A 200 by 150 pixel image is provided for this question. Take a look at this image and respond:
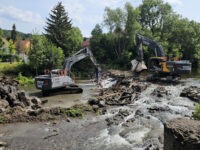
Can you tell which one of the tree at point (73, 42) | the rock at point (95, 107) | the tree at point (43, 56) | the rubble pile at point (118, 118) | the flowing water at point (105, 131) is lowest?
the flowing water at point (105, 131)

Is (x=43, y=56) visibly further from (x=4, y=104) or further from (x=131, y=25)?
→ (x=4, y=104)

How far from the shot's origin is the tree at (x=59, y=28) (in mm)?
44031

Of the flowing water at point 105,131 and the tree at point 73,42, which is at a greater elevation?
the tree at point 73,42

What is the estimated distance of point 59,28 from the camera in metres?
45.2

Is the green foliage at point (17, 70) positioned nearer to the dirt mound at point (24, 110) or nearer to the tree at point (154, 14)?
the dirt mound at point (24, 110)

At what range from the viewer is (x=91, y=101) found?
723 inches

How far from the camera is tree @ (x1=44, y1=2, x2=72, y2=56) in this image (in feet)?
144

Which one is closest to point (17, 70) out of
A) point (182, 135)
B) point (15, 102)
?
point (15, 102)

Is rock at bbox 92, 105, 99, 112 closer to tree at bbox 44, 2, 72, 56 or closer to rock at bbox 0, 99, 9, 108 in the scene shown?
rock at bbox 0, 99, 9, 108

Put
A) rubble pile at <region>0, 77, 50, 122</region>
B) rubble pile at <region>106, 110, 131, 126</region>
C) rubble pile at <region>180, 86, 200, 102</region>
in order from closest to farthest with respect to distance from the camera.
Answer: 1. rubble pile at <region>106, 110, 131, 126</region>
2. rubble pile at <region>0, 77, 50, 122</region>
3. rubble pile at <region>180, 86, 200, 102</region>

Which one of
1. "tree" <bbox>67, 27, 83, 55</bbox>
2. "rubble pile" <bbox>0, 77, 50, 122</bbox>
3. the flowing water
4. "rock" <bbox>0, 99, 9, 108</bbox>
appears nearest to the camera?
the flowing water

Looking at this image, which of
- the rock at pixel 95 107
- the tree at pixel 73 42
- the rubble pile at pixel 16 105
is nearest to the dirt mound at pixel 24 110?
the rubble pile at pixel 16 105

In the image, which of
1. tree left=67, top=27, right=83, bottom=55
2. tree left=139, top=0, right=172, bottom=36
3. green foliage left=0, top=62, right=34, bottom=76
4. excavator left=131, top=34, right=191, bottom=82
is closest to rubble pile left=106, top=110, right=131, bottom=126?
excavator left=131, top=34, right=191, bottom=82

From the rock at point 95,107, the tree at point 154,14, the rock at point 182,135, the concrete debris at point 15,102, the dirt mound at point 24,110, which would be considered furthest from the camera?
the tree at point 154,14
